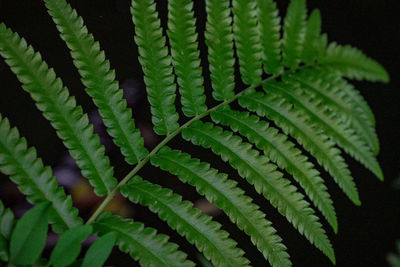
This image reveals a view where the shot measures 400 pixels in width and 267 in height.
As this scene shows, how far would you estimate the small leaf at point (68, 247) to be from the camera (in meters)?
0.79

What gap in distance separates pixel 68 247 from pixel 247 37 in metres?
0.81

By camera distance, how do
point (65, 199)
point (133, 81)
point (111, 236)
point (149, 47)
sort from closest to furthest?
point (111, 236) < point (65, 199) < point (149, 47) < point (133, 81)

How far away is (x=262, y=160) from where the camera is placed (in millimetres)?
1068

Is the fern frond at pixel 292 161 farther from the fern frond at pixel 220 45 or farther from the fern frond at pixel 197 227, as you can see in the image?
the fern frond at pixel 197 227

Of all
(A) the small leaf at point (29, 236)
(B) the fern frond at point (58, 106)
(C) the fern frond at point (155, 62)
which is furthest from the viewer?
(C) the fern frond at point (155, 62)

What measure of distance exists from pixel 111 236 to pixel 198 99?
0.53 meters

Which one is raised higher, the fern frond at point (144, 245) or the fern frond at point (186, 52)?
the fern frond at point (186, 52)

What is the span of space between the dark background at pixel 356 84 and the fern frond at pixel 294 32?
0.46 metres

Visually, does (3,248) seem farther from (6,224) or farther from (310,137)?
(310,137)

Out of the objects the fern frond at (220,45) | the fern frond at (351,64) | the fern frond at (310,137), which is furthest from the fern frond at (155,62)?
the fern frond at (351,64)

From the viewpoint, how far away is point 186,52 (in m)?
1.07

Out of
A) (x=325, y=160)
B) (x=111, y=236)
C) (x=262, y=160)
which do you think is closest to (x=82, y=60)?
(x=111, y=236)

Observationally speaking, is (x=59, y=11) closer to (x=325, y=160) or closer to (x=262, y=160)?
(x=262, y=160)

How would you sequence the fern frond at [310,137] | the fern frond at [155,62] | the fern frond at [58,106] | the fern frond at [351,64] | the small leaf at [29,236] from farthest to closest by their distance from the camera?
the fern frond at [351,64] → the fern frond at [310,137] → the fern frond at [155,62] → the fern frond at [58,106] → the small leaf at [29,236]
